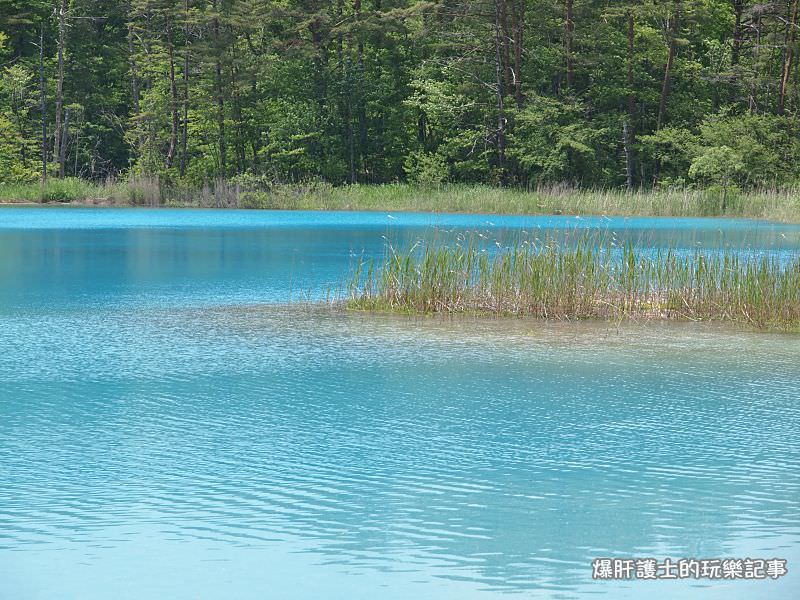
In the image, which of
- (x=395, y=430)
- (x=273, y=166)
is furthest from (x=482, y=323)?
(x=273, y=166)

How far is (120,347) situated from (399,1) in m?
35.3

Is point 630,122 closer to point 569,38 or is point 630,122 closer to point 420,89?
point 569,38

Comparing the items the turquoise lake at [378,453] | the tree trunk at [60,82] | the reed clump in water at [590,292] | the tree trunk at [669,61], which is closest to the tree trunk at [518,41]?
the tree trunk at [669,61]

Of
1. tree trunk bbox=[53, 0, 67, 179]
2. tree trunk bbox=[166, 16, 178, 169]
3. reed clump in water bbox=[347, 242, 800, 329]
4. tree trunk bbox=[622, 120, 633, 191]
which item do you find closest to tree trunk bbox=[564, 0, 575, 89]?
tree trunk bbox=[622, 120, 633, 191]

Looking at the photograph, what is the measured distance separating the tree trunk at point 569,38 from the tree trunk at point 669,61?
3.13 metres

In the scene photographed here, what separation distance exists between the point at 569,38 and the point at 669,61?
3445mm

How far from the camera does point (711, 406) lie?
774 cm

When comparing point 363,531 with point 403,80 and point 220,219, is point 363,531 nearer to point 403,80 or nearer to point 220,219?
point 220,219

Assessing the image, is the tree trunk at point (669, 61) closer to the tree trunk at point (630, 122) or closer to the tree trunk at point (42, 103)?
the tree trunk at point (630, 122)

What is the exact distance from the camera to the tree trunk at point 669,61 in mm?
38062

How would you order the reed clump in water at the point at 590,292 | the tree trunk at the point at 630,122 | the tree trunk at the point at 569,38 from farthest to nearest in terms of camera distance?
the tree trunk at the point at 569,38 < the tree trunk at the point at 630,122 < the reed clump in water at the point at 590,292

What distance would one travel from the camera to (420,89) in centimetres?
4100

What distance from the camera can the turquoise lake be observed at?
15.0 ft

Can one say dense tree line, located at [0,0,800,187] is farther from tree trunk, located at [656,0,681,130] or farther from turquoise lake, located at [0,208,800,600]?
turquoise lake, located at [0,208,800,600]
